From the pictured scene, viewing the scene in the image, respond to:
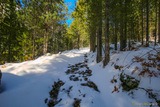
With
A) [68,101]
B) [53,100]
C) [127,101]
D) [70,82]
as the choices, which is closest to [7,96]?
[53,100]

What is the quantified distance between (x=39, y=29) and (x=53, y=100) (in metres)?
19.2

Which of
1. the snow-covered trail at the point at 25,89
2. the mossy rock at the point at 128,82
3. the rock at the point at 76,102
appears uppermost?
the mossy rock at the point at 128,82

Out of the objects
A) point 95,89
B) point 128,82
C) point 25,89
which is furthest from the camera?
point 25,89

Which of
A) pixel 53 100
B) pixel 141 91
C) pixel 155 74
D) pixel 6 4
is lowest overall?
pixel 53 100

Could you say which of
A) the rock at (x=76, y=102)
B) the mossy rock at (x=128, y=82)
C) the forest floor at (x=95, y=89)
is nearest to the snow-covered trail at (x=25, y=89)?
the forest floor at (x=95, y=89)

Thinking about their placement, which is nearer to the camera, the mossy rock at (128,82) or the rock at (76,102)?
the rock at (76,102)

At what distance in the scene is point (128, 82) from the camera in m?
9.77

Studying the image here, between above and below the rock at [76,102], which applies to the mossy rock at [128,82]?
above

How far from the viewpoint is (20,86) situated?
1160cm

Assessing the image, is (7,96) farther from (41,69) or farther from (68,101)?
(41,69)

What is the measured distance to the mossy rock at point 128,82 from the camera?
9.49 m

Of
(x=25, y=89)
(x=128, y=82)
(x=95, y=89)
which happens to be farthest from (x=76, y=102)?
(x=25, y=89)

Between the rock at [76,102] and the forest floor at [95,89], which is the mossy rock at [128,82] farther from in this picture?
the rock at [76,102]

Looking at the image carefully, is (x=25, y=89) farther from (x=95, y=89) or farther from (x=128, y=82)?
(x=128, y=82)
